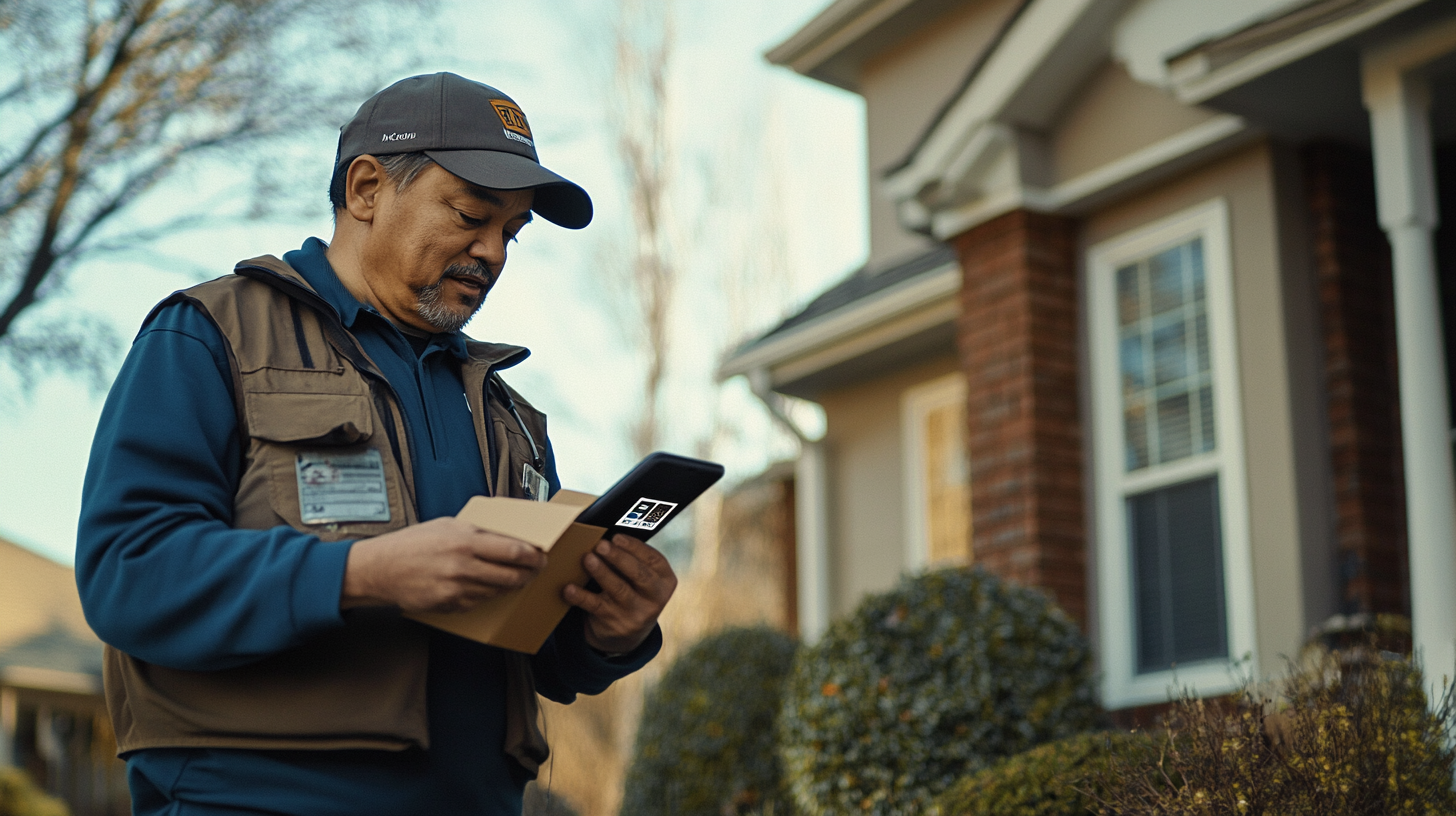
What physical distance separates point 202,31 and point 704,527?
36.1 feet

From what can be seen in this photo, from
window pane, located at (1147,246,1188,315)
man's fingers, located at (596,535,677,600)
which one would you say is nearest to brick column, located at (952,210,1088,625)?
window pane, located at (1147,246,1188,315)

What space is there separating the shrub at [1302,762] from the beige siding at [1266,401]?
271 centimetres

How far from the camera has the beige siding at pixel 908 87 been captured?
9.77m

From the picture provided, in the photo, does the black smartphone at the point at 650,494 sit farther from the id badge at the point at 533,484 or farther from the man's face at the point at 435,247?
the man's face at the point at 435,247

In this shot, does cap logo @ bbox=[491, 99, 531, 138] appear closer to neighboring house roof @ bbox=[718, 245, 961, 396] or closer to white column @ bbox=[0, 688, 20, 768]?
neighboring house roof @ bbox=[718, 245, 961, 396]

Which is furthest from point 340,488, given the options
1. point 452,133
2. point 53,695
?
point 53,695

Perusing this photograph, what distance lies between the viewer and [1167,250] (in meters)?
7.11

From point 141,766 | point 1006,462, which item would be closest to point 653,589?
point 141,766

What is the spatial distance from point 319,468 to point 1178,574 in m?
5.73

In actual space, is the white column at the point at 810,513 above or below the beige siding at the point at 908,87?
below

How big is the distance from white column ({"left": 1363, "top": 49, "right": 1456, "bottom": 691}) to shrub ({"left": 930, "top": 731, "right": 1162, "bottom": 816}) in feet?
6.58

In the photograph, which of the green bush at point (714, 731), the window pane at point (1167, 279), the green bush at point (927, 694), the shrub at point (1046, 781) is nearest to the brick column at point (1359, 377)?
the window pane at point (1167, 279)

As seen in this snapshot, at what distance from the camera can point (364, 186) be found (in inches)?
86.1

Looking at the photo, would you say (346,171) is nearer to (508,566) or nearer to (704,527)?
(508,566)
